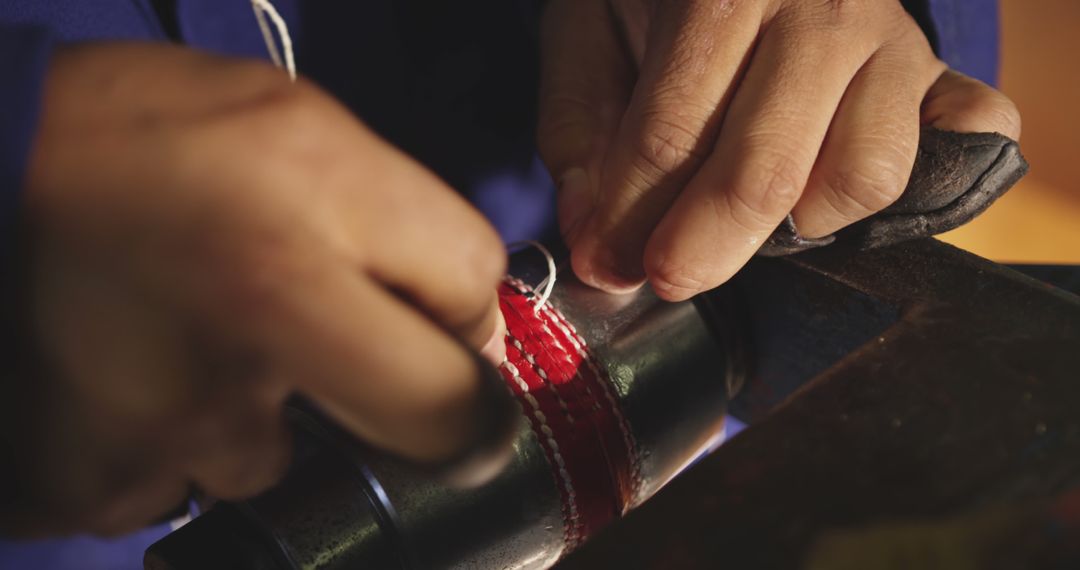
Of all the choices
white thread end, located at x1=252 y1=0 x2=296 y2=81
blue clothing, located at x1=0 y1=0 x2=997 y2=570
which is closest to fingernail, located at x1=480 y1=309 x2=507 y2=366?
white thread end, located at x1=252 y1=0 x2=296 y2=81

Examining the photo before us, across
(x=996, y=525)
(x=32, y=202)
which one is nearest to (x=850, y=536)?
(x=996, y=525)

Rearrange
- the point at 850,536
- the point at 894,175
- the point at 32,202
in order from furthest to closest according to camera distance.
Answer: the point at 894,175, the point at 850,536, the point at 32,202

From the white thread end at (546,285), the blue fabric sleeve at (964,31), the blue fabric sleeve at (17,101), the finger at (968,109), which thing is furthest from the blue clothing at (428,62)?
the blue fabric sleeve at (17,101)

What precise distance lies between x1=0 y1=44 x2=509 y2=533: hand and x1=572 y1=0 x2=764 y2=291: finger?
253 millimetres

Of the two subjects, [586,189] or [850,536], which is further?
[586,189]

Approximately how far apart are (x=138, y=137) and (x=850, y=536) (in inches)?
9.8

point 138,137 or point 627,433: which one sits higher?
point 138,137

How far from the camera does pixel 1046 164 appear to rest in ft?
2.45

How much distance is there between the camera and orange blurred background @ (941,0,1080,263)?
727 millimetres

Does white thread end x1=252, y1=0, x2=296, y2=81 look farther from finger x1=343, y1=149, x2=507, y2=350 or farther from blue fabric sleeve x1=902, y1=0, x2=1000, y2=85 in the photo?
blue fabric sleeve x1=902, y1=0, x2=1000, y2=85

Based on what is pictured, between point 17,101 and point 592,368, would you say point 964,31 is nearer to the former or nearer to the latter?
point 592,368

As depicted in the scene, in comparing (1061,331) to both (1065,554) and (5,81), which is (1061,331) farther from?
(5,81)

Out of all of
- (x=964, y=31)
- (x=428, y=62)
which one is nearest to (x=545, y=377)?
(x=428, y=62)

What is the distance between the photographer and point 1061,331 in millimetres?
382
